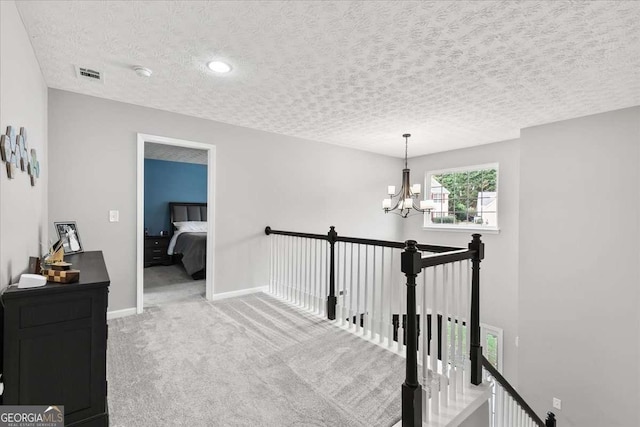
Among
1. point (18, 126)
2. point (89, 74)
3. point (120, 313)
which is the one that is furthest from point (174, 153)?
point (18, 126)

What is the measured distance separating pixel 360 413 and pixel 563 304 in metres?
3.42

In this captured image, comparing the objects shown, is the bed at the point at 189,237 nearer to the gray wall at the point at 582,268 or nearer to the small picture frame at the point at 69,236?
the small picture frame at the point at 69,236

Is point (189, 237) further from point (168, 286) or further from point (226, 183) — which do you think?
point (226, 183)

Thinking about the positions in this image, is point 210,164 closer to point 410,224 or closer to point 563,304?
point 410,224

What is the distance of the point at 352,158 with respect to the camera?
5578 millimetres

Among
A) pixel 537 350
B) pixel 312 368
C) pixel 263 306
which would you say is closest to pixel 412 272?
pixel 312 368

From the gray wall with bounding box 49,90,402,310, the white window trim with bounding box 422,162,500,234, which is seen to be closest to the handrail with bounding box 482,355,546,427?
the white window trim with bounding box 422,162,500,234

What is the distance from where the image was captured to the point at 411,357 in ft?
5.20

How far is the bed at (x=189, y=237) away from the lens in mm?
5016

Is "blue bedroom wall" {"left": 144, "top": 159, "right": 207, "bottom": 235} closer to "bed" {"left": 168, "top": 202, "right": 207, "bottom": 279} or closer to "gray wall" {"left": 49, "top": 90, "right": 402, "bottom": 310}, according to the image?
"bed" {"left": 168, "top": 202, "right": 207, "bottom": 279}

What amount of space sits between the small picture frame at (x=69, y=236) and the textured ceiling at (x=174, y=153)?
3121mm

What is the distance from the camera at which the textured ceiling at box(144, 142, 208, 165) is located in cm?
575

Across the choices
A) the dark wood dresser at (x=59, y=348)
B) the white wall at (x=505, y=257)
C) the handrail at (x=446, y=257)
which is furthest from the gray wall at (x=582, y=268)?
the dark wood dresser at (x=59, y=348)

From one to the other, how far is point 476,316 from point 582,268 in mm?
2536
